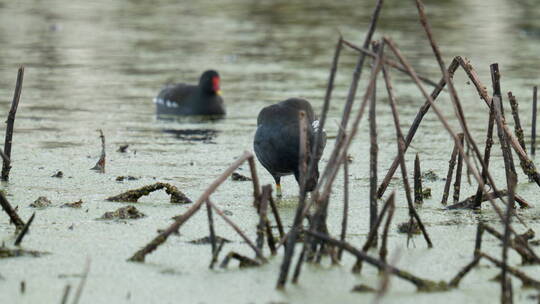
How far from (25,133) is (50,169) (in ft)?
5.92

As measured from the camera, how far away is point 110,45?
1460 cm

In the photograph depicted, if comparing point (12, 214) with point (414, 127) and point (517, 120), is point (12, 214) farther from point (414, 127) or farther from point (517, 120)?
point (517, 120)

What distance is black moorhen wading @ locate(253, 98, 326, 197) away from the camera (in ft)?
18.0

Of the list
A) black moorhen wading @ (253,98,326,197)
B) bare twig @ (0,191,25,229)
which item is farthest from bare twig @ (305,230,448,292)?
black moorhen wading @ (253,98,326,197)

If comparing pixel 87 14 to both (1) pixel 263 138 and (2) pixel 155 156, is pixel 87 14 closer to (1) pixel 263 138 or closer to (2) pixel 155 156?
(2) pixel 155 156

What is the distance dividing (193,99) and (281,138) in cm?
478

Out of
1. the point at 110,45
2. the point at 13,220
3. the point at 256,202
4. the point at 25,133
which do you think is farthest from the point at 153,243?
the point at 110,45

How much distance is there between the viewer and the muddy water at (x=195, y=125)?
3.74 metres

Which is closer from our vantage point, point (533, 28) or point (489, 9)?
point (533, 28)

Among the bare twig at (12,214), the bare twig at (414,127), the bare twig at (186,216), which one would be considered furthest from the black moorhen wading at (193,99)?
the bare twig at (186,216)

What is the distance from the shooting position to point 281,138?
18.1 feet

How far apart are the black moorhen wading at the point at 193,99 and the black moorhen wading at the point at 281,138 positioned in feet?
13.8

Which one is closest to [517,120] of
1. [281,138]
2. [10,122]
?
[281,138]

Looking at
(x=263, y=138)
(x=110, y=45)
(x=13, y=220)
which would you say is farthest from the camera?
(x=110, y=45)
